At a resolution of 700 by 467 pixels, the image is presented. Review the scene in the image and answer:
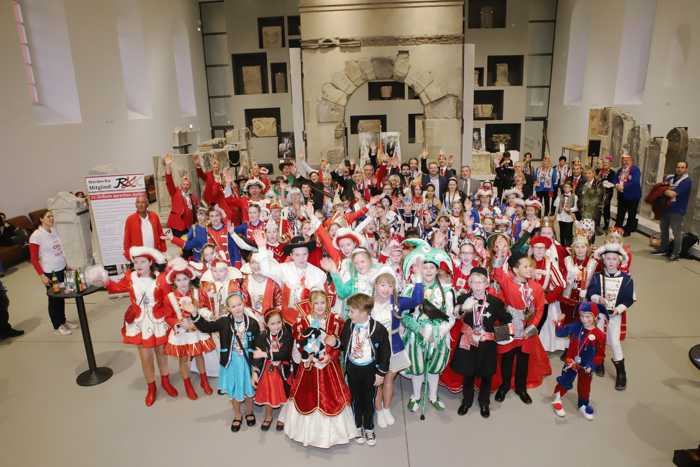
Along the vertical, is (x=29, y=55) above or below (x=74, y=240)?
above

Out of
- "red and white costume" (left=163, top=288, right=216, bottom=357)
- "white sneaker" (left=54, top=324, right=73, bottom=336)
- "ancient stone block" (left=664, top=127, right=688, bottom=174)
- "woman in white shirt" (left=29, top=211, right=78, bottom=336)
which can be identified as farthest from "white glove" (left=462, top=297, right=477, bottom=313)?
"ancient stone block" (left=664, top=127, right=688, bottom=174)

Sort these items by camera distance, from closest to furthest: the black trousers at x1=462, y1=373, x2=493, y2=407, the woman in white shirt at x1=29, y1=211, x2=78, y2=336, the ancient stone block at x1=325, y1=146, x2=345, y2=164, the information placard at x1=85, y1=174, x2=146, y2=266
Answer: the black trousers at x1=462, y1=373, x2=493, y2=407, the woman in white shirt at x1=29, y1=211, x2=78, y2=336, the information placard at x1=85, y1=174, x2=146, y2=266, the ancient stone block at x1=325, y1=146, x2=345, y2=164

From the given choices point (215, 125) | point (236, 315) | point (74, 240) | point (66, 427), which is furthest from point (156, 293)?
point (215, 125)

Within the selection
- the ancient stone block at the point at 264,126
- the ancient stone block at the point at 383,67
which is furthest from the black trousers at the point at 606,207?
the ancient stone block at the point at 264,126

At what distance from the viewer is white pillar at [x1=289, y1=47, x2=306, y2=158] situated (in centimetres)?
1230

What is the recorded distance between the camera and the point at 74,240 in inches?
294

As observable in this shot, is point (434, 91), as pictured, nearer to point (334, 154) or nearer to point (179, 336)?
point (334, 154)

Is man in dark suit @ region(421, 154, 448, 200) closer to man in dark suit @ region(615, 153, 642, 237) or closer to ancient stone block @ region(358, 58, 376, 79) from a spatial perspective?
man in dark suit @ region(615, 153, 642, 237)

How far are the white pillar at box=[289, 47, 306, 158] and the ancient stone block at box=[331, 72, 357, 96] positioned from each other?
894 millimetres

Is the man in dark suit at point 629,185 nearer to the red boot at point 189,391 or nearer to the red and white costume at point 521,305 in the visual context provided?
the red and white costume at point 521,305

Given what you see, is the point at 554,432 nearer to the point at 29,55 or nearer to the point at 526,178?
the point at 526,178

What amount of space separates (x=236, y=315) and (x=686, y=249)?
26.3 ft

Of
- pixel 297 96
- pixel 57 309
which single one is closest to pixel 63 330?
pixel 57 309

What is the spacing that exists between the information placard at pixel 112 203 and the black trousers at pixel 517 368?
5491 mm
